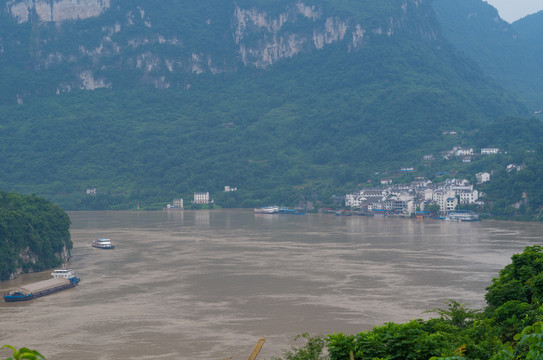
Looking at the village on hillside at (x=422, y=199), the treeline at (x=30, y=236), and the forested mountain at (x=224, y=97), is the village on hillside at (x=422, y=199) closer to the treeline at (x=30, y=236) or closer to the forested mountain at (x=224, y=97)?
the forested mountain at (x=224, y=97)

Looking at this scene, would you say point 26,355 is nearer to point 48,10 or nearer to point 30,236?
point 30,236

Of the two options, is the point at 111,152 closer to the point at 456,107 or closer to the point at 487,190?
the point at 456,107

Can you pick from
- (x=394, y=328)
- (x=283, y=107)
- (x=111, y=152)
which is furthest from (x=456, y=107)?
(x=394, y=328)

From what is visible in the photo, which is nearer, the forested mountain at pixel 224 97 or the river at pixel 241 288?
the river at pixel 241 288

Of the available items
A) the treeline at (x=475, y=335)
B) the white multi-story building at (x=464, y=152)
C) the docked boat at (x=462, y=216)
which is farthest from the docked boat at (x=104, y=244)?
the white multi-story building at (x=464, y=152)

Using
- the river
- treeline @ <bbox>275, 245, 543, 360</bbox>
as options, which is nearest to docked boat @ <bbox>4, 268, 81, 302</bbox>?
the river

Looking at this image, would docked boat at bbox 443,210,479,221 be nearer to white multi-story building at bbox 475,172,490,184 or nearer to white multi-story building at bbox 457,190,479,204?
white multi-story building at bbox 457,190,479,204
